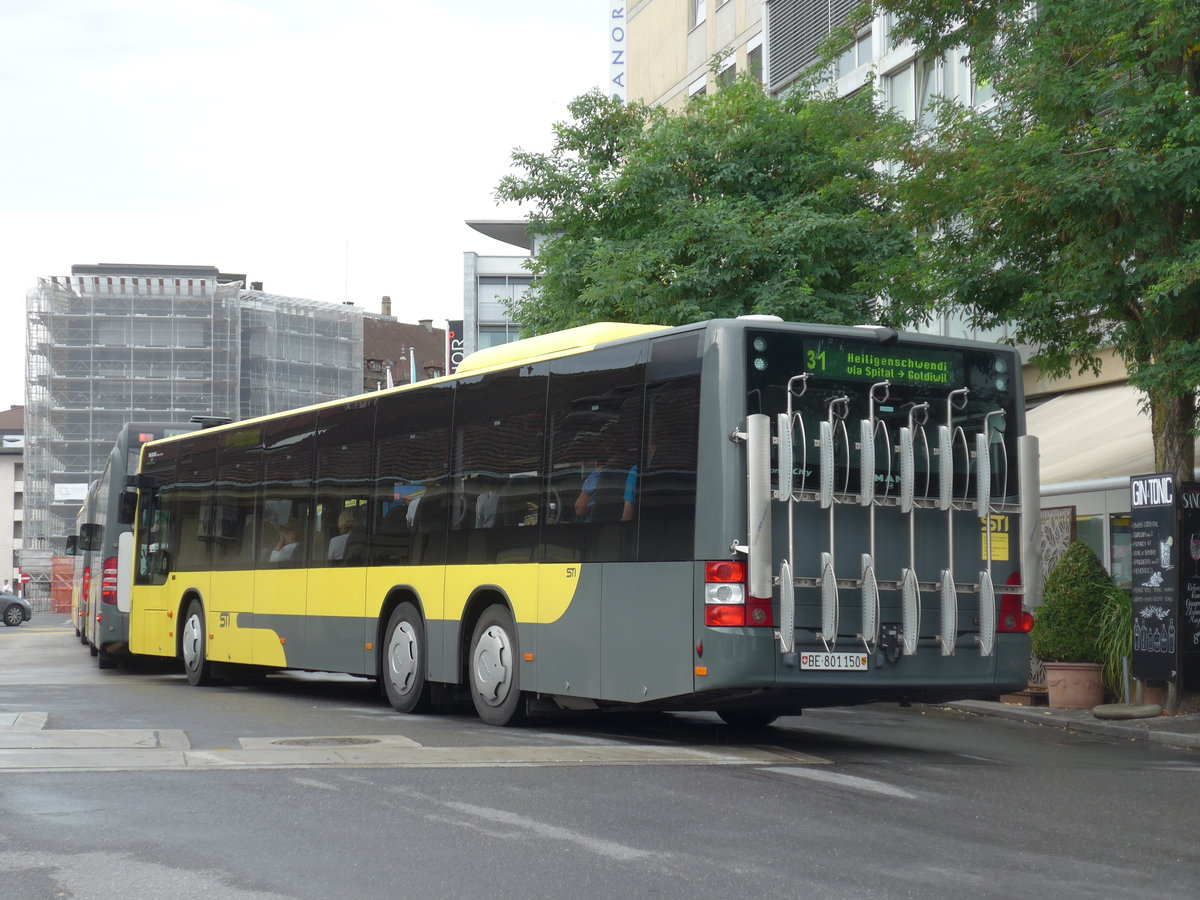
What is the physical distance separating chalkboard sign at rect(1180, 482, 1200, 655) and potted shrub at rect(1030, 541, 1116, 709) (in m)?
1.70

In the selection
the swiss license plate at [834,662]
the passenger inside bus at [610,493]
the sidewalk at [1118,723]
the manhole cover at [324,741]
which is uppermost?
the passenger inside bus at [610,493]

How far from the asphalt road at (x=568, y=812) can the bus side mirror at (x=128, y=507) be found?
8.64 meters

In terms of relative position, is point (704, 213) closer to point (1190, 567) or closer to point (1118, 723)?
point (1190, 567)

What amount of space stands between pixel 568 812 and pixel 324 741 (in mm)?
3994

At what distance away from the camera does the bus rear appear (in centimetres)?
1134

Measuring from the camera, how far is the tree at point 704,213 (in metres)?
24.0

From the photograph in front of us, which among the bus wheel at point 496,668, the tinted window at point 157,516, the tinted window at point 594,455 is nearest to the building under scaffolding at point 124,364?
the tinted window at point 157,516

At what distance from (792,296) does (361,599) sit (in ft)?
32.0

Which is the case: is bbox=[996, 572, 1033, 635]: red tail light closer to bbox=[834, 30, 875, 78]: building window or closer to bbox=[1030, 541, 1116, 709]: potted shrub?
bbox=[1030, 541, 1116, 709]: potted shrub

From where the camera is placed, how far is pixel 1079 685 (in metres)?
17.8

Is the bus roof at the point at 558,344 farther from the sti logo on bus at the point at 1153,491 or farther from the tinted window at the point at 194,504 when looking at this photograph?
the tinted window at the point at 194,504

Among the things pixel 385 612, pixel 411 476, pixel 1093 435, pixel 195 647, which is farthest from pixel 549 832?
pixel 1093 435

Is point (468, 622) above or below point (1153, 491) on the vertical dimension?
below

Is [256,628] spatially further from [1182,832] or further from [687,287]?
[1182,832]
